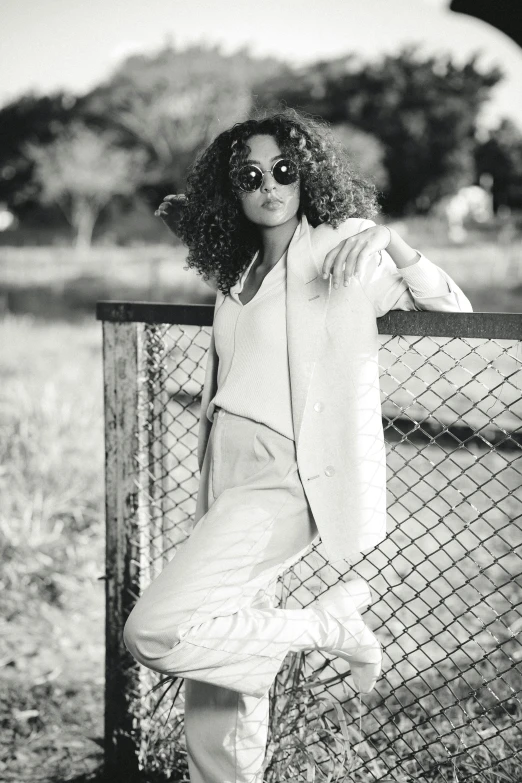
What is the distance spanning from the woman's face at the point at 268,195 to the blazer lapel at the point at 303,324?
22cm

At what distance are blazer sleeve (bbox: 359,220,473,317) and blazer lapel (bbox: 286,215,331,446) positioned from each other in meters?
0.12

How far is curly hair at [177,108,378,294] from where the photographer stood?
2080 millimetres

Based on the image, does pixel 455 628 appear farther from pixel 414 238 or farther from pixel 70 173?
pixel 70 173

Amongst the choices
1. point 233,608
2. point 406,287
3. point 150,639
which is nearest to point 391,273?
point 406,287

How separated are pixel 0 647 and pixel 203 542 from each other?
2021 millimetres

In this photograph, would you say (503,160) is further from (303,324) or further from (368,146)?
(303,324)

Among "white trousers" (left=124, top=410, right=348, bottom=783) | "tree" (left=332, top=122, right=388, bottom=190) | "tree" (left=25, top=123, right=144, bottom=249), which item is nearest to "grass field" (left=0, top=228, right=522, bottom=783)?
"white trousers" (left=124, top=410, right=348, bottom=783)

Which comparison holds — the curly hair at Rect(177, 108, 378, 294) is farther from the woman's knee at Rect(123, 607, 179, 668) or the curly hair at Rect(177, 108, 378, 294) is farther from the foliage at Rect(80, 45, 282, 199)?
the foliage at Rect(80, 45, 282, 199)

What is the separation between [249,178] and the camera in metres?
2.06

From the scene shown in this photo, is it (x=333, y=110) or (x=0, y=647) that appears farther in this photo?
(x=333, y=110)

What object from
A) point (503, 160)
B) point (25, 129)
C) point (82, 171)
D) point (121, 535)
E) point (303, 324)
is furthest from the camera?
point (25, 129)

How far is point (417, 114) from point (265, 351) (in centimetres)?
3704

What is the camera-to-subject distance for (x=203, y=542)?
6.21ft

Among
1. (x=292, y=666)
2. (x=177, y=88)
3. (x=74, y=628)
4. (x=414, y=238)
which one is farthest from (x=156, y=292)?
(x=177, y=88)
